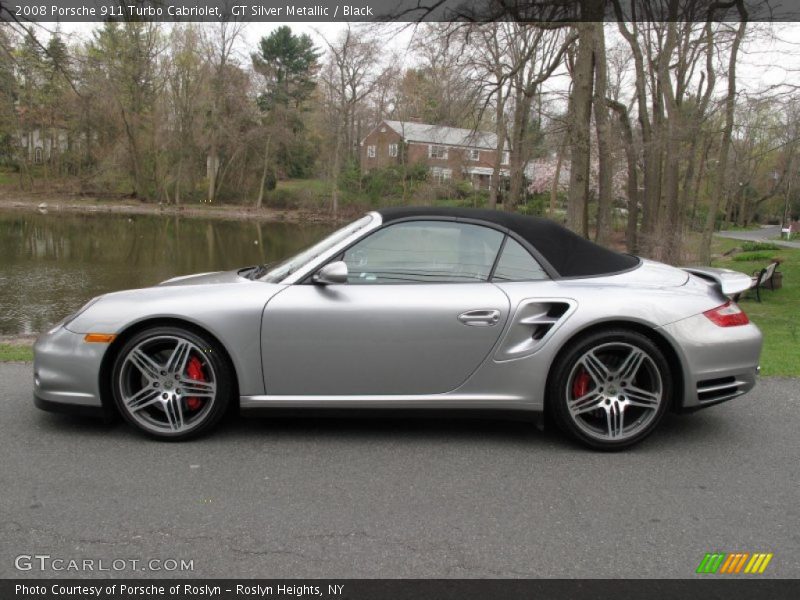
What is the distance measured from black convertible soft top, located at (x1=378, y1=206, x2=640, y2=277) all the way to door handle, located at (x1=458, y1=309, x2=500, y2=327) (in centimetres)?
53

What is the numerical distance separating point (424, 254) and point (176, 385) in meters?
1.67

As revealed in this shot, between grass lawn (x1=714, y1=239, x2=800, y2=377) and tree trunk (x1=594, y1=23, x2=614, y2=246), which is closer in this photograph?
grass lawn (x1=714, y1=239, x2=800, y2=377)

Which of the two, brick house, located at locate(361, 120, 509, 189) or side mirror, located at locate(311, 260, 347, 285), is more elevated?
brick house, located at locate(361, 120, 509, 189)

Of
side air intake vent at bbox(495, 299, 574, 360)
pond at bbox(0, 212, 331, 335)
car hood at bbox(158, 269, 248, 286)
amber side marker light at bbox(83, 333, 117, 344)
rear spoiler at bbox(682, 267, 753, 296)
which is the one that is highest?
rear spoiler at bbox(682, 267, 753, 296)

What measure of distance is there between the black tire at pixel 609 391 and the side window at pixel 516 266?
480 mm

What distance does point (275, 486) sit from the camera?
3227 millimetres

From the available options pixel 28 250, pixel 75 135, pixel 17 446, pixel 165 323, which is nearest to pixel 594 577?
pixel 165 323

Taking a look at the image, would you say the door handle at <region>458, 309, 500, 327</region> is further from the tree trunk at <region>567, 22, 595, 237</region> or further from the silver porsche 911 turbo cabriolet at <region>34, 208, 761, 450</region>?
the tree trunk at <region>567, 22, 595, 237</region>

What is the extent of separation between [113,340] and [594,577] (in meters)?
2.86

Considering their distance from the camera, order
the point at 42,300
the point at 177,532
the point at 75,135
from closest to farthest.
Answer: the point at 177,532 → the point at 42,300 → the point at 75,135

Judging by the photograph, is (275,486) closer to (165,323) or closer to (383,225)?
(165,323)

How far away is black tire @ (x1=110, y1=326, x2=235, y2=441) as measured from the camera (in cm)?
374

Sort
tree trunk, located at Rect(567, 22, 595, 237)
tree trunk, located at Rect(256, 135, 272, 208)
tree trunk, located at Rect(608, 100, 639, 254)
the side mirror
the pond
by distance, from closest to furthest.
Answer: the side mirror, tree trunk, located at Rect(567, 22, 595, 237), the pond, tree trunk, located at Rect(608, 100, 639, 254), tree trunk, located at Rect(256, 135, 272, 208)

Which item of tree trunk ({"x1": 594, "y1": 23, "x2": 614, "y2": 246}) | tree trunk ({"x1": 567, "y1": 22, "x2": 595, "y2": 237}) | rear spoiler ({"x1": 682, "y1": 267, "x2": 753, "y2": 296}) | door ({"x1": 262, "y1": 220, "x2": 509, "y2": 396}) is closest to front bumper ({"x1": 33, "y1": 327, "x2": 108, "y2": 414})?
door ({"x1": 262, "y1": 220, "x2": 509, "y2": 396})
